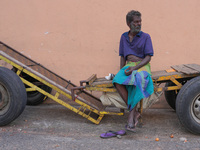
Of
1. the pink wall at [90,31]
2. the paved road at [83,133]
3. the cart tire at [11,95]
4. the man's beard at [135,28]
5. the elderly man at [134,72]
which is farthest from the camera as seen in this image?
the pink wall at [90,31]

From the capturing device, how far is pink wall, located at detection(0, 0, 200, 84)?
4574 mm

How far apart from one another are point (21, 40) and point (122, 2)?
6.89 feet

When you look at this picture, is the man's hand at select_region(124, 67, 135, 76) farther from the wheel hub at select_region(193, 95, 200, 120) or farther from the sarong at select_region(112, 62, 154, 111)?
the wheel hub at select_region(193, 95, 200, 120)

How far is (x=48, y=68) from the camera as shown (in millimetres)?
4918

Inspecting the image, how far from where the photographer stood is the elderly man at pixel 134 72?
337 cm

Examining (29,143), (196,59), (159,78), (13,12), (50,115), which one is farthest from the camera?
(13,12)

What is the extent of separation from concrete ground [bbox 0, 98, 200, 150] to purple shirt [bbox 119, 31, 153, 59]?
110 cm

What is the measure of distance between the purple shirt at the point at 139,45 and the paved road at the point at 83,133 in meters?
1.10

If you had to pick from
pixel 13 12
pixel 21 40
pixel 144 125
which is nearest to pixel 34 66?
pixel 21 40

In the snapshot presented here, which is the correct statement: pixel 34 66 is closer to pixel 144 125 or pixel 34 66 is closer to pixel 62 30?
pixel 62 30

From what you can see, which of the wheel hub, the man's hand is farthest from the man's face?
the wheel hub

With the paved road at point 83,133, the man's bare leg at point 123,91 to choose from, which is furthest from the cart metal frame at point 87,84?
the paved road at point 83,133

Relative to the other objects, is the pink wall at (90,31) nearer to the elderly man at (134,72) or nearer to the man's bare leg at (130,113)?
the elderly man at (134,72)

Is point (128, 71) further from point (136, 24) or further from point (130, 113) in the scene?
point (136, 24)
